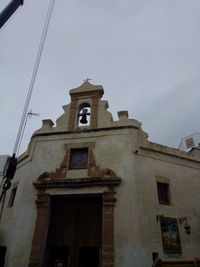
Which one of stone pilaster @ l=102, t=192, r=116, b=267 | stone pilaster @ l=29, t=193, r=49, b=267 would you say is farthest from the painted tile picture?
stone pilaster @ l=29, t=193, r=49, b=267

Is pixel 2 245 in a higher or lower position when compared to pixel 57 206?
lower

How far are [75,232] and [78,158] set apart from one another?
3.14 meters

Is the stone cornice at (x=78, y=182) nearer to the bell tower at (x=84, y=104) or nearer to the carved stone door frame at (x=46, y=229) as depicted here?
the carved stone door frame at (x=46, y=229)

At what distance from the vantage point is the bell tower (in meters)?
12.4

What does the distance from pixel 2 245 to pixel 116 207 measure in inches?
194

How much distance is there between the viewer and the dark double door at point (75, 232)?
9750 mm

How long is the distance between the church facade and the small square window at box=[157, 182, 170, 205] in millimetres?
44

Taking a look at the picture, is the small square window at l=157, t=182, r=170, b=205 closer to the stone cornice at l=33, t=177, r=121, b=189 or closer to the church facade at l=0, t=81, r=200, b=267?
the church facade at l=0, t=81, r=200, b=267

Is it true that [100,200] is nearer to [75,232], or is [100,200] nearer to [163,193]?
[75,232]

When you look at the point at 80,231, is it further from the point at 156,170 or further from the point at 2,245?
the point at 156,170

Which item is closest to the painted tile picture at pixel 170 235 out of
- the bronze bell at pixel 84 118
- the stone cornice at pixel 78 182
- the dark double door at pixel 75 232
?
the stone cornice at pixel 78 182

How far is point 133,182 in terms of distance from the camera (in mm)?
10031

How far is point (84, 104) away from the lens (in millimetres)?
13086

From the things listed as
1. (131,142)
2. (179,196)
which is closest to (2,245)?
(131,142)
